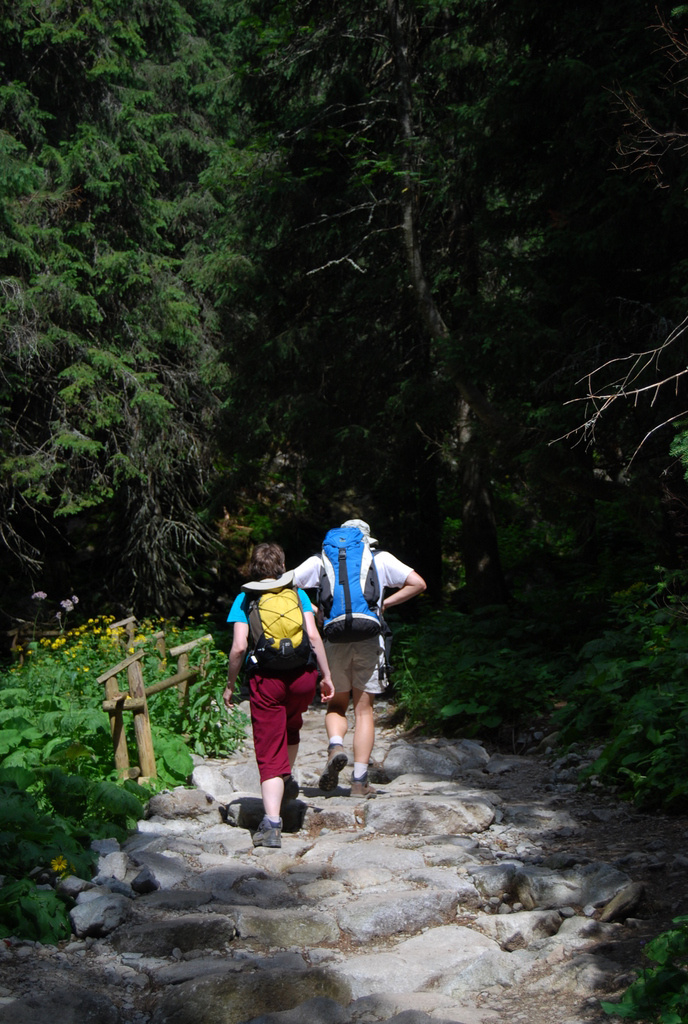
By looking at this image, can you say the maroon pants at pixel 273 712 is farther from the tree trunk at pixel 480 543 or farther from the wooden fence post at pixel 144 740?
the tree trunk at pixel 480 543

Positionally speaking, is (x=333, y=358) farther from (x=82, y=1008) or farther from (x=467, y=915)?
(x=82, y=1008)

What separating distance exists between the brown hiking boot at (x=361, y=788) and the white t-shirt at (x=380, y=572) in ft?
4.05

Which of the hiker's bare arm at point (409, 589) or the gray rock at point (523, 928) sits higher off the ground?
the hiker's bare arm at point (409, 589)

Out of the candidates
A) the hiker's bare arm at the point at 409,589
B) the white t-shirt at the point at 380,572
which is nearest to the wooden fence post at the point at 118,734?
the white t-shirt at the point at 380,572

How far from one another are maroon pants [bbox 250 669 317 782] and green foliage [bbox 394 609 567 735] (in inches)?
120

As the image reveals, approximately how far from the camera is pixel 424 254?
11.7 metres

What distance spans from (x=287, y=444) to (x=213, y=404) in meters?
1.74

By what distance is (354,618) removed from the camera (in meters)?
5.81

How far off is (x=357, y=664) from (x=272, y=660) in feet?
3.69

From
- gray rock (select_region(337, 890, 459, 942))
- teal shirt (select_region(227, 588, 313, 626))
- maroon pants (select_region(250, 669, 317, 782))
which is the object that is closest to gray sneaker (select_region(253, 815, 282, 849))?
maroon pants (select_region(250, 669, 317, 782))

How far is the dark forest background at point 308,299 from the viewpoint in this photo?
327 inches

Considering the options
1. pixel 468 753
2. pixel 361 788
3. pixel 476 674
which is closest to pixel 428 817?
pixel 361 788

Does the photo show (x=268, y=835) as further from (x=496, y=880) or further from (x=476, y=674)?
(x=476, y=674)

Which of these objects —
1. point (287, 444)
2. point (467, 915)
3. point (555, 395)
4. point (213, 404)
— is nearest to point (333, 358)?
point (287, 444)
